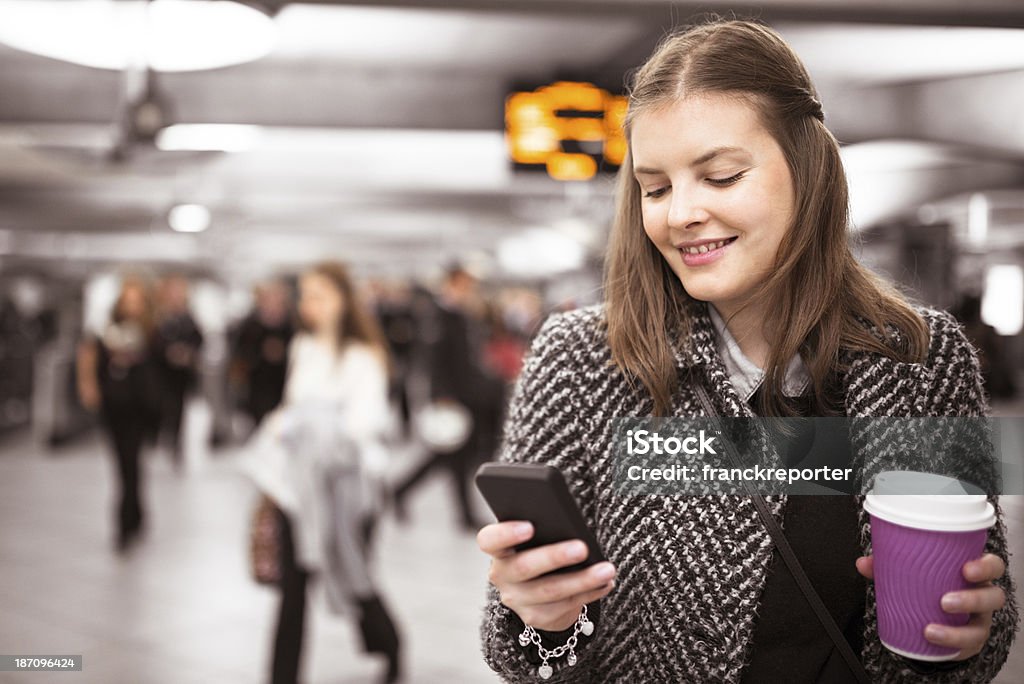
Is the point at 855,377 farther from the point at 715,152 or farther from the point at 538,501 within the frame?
the point at 538,501

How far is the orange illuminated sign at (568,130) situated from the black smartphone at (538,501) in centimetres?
402

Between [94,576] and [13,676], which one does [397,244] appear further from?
[13,676]

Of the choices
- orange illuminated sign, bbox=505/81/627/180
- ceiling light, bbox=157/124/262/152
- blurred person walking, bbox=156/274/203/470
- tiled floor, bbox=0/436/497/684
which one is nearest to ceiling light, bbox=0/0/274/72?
orange illuminated sign, bbox=505/81/627/180

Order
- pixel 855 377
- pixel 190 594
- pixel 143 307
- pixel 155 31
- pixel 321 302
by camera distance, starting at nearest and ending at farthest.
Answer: pixel 855 377 → pixel 155 31 → pixel 321 302 → pixel 190 594 → pixel 143 307

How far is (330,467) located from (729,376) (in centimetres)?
257

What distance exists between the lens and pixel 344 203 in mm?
12820

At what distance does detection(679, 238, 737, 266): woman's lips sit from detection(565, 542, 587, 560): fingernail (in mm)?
442

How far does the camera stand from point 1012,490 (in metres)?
1.33

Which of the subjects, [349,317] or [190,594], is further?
[190,594]

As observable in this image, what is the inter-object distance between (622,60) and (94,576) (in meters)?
4.51

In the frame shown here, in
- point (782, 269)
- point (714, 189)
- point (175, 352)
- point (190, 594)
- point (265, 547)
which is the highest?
point (714, 189)

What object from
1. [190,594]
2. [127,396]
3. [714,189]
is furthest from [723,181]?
[127,396]

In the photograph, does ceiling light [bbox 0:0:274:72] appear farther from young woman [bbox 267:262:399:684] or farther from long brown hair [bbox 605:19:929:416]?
long brown hair [bbox 605:19:929:416]

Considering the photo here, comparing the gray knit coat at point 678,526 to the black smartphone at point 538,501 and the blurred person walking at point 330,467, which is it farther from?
the blurred person walking at point 330,467
